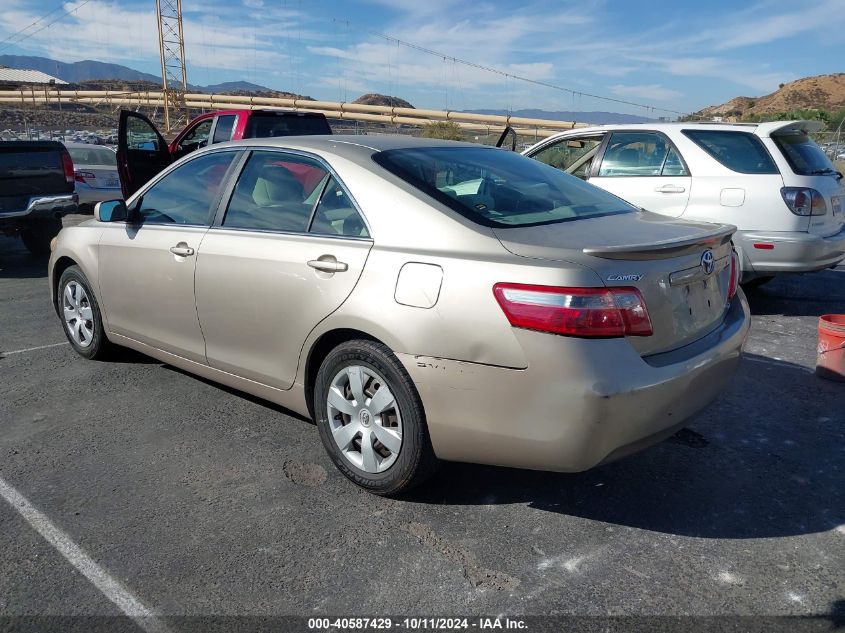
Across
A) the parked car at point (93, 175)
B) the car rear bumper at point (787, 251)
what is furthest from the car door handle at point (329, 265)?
the parked car at point (93, 175)

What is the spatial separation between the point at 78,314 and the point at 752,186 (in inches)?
227

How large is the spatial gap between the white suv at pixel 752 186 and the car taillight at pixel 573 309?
13.6 feet

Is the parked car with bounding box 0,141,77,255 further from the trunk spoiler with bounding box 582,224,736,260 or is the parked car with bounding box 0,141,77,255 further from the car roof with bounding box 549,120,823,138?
the trunk spoiler with bounding box 582,224,736,260

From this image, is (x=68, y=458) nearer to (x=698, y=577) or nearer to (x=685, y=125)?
(x=698, y=577)

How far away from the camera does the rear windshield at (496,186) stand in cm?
321

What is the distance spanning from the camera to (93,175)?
12.2m

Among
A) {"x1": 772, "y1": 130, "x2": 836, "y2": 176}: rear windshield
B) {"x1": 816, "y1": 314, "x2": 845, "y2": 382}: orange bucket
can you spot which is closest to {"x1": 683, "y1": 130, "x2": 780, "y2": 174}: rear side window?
{"x1": 772, "y1": 130, "x2": 836, "y2": 176}: rear windshield

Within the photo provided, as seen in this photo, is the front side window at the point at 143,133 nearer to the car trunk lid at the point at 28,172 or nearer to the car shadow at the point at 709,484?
the car trunk lid at the point at 28,172

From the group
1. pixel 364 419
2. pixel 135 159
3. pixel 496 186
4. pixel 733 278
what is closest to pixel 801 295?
pixel 733 278

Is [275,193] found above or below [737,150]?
below

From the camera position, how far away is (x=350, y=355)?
315 centimetres

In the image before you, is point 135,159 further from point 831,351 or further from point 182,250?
point 831,351

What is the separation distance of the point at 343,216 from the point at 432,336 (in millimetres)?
897

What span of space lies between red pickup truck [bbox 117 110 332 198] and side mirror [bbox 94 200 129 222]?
3308 mm
